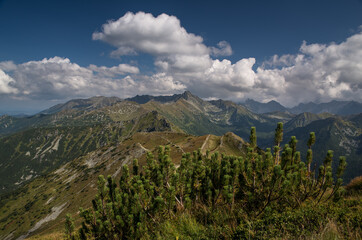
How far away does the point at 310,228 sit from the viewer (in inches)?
309

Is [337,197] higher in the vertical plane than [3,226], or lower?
higher

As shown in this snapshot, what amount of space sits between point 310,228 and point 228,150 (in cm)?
14662

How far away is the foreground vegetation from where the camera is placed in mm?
8219

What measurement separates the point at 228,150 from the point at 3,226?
10006 inches

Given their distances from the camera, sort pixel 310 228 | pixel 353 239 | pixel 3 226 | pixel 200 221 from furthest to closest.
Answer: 1. pixel 3 226
2. pixel 200 221
3. pixel 310 228
4. pixel 353 239

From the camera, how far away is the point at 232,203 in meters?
11.4

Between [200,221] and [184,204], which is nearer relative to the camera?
[200,221]

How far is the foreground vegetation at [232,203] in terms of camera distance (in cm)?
822

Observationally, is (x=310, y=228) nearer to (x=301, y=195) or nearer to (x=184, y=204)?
(x=301, y=195)

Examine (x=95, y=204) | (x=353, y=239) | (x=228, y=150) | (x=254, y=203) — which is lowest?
(x=228, y=150)

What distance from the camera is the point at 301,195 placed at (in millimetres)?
12383

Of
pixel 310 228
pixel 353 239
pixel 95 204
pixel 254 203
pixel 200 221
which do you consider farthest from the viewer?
pixel 95 204

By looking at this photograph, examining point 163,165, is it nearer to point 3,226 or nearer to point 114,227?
point 114,227

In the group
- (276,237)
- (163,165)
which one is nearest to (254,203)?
(276,237)
